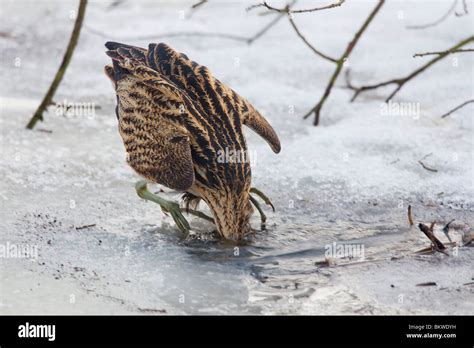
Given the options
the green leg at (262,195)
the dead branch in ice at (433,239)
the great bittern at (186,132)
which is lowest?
the dead branch in ice at (433,239)

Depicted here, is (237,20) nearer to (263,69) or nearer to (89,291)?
(263,69)

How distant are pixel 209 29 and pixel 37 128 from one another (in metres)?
2.82

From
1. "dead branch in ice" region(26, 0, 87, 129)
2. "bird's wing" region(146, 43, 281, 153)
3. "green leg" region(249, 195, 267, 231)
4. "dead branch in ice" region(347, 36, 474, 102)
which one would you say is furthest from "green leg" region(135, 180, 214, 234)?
"dead branch in ice" region(347, 36, 474, 102)

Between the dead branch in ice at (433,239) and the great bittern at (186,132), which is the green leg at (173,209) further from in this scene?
the dead branch in ice at (433,239)

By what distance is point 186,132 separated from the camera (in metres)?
5.26

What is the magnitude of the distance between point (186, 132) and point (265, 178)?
3.71ft

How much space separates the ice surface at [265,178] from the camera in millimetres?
4566

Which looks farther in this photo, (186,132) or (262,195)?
(262,195)

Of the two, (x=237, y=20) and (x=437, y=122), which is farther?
(x=237, y=20)

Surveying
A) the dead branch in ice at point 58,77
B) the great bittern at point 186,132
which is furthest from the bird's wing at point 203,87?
the dead branch in ice at point 58,77

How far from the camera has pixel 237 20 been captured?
31.0ft

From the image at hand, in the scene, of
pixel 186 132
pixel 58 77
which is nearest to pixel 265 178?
pixel 186 132

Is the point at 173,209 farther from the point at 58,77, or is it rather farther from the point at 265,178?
→ the point at 58,77
